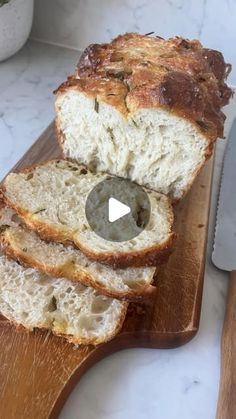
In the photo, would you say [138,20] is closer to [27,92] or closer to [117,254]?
[27,92]

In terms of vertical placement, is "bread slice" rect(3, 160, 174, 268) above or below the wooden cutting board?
above

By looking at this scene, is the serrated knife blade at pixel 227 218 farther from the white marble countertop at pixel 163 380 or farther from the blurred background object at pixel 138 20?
the blurred background object at pixel 138 20

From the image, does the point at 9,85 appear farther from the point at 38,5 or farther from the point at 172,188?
the point at 172,188

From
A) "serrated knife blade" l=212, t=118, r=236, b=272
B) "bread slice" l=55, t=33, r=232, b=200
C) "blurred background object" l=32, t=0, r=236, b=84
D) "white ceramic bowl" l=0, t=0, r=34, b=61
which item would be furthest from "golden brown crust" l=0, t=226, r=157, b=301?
"blurred background object" l=32, t=0, r=236, b=84

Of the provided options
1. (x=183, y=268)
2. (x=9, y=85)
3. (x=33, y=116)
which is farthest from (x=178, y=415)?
(x=9, y=85)

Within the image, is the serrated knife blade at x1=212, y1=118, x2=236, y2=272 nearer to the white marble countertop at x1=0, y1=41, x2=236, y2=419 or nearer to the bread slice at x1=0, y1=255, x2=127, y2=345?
the white marble countertop at x1=0, y1=41, x2=236, y2=419

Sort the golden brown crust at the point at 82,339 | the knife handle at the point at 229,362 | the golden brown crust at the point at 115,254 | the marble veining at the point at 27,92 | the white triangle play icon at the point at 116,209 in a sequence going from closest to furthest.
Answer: the knife handle at the point at 229,362 < the golden brown crust at the point at 82,339 < the golden brown crust at the point at 115,254 < the white triangle play icon at the point at 116,209 < the marble veining at the point at 27,92

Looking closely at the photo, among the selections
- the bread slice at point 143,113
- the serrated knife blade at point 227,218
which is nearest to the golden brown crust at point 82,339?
the serrated knife blade at point 227,218
